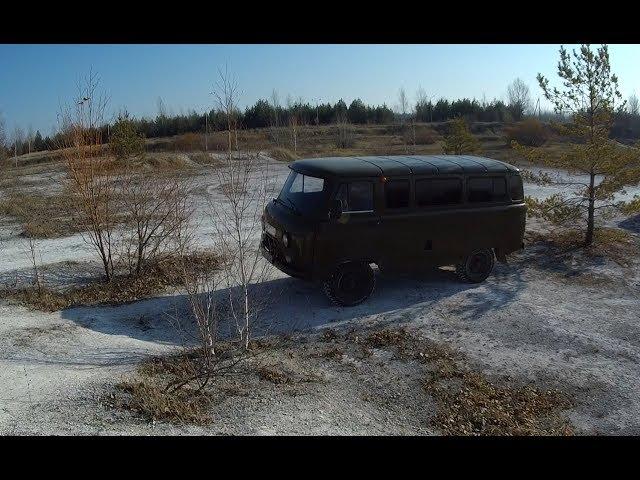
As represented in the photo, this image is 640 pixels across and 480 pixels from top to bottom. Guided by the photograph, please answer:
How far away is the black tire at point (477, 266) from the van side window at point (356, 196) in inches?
103

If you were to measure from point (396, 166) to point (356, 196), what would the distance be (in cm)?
108

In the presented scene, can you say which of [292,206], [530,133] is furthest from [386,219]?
[530,133]

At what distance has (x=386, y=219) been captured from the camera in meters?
9.55

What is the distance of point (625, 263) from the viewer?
12.2 m

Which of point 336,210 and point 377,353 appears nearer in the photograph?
point 377,353

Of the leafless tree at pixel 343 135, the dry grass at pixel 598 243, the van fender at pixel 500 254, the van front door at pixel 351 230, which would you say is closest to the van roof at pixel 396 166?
the van front door at pixel 351 230

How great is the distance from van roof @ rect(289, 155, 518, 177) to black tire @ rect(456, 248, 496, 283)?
67.0 inches

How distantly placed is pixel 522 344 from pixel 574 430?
2.40 m

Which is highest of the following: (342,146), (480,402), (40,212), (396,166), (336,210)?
(342,146)

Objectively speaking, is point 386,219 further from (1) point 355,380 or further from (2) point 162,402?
(2) point 162,402

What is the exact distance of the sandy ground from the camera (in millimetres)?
5793

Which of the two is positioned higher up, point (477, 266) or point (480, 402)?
point (477, 266)
